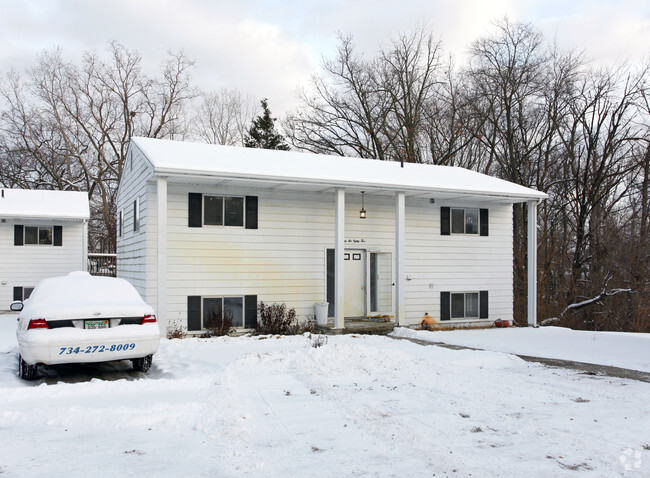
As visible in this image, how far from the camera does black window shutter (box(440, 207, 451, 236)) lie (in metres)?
15.8

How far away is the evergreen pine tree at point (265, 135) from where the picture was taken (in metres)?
38.2

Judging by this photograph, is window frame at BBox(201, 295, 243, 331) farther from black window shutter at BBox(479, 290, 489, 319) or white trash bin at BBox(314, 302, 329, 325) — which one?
black window shutter at BBox(479, 290, 489, 319)

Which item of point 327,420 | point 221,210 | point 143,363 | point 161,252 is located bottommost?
point 327,420

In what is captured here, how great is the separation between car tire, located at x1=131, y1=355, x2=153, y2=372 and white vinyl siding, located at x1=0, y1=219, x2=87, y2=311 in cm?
1451

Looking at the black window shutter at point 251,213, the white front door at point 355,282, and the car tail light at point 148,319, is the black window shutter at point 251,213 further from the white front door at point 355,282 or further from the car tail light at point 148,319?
the car tail light at point 148,319

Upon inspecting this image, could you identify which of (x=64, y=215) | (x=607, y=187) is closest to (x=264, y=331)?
(x=64, y=215)

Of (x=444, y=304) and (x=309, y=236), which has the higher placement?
(x=309, y=236)

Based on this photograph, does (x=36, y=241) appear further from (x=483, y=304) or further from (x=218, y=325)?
(x=483, y=304)

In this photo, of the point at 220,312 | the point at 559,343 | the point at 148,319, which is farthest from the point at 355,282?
the point at 148,319

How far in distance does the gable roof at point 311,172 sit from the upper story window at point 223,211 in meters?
0.91

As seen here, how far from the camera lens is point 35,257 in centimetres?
2059

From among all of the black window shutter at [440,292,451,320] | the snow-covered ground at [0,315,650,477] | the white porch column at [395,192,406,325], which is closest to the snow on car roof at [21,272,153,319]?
the snow-covered ground at [0,315,650,477]

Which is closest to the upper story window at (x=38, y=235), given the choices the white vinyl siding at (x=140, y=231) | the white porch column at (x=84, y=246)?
the white porch column at (x=84, y=246)

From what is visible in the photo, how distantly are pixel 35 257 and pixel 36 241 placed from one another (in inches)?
25.1
